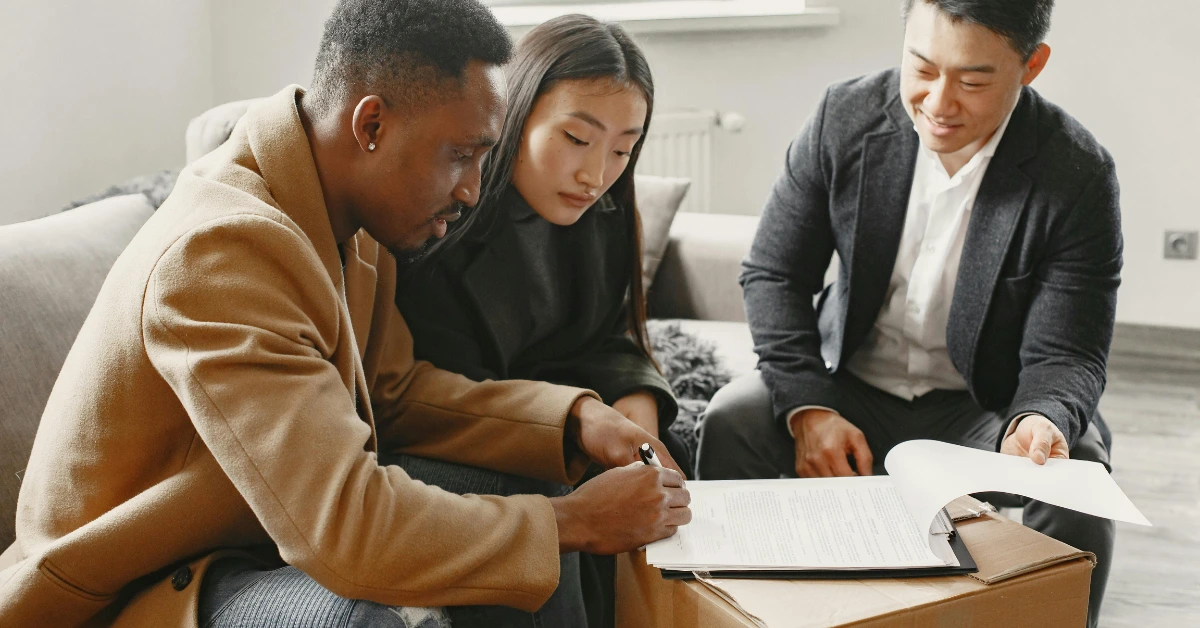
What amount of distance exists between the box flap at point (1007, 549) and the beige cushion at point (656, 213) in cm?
134

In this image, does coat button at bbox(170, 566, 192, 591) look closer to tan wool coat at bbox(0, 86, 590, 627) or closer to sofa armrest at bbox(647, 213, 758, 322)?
tan wool coat at bbox(0, 86, 590, 627)

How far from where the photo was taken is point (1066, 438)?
133cm

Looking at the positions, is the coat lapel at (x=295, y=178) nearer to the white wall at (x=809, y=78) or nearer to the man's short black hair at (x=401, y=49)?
the man's short black hair at (x=401, y=49)

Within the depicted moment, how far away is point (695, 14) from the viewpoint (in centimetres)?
312

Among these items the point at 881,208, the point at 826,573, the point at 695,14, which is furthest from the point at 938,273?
the point at 695,14

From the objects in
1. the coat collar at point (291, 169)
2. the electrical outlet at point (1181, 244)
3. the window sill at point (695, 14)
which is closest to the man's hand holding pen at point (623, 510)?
the coat collar at point (291, 169)

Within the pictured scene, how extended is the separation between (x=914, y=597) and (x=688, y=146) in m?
2.39

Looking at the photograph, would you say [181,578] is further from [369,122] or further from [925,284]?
[925,284]

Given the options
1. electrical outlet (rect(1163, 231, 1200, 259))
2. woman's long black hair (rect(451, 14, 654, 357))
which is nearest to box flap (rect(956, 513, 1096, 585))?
woman's long black hair (rect(451, 14, 654, 357))

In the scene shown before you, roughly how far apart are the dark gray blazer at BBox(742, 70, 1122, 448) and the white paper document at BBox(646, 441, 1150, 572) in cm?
29

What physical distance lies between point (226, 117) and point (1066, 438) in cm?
152

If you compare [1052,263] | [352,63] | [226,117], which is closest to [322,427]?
[352,63]

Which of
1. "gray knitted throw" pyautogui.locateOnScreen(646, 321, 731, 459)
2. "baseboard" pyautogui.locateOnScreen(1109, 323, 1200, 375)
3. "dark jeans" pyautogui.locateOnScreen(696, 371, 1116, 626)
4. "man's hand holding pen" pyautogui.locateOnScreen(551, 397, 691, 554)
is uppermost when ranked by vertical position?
"man's hand holding pen" pyautogui.locateOnScreen(551, 397, 691, 554)

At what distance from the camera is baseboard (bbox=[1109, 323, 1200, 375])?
3.12 m
